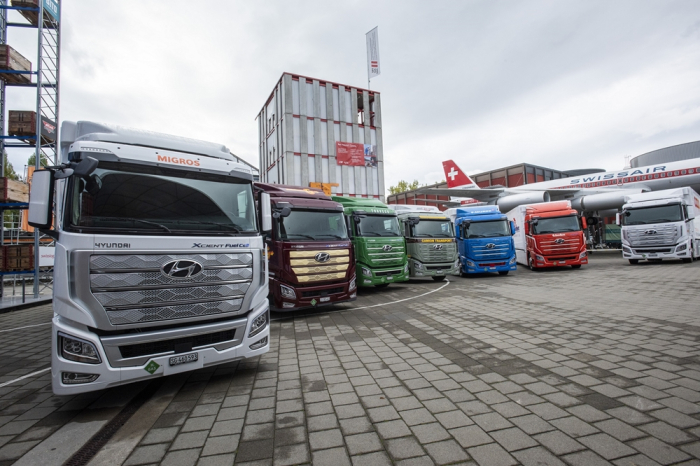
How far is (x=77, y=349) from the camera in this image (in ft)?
10.6

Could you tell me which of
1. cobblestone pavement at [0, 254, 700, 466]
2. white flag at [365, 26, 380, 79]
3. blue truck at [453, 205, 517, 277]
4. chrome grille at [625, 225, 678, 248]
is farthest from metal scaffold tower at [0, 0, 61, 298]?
white flag at [365, 26, 380, 79]

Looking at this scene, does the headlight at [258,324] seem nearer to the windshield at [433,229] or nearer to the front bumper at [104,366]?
the front bumper at [104,366]

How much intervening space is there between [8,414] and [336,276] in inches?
216

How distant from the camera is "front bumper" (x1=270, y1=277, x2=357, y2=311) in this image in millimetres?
7383

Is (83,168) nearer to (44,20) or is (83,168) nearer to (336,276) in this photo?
(336,276)

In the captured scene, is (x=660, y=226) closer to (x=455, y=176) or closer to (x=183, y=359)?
(x=183, y=359)

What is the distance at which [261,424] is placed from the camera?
2990 mm

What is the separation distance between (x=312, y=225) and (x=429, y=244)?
5.83 m

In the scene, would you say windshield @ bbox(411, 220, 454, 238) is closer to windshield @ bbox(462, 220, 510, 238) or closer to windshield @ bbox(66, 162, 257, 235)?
windshield @ bbox(462, 220, 510, 238)

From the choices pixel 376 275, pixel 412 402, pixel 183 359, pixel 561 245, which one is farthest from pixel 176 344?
pixel 561 245

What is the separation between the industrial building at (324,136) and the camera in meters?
25.5

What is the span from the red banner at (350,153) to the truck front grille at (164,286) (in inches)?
933

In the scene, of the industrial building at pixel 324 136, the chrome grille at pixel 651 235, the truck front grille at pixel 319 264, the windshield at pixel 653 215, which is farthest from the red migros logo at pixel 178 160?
the industrial building at pixel 324 136

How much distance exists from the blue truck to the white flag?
84.9ft
